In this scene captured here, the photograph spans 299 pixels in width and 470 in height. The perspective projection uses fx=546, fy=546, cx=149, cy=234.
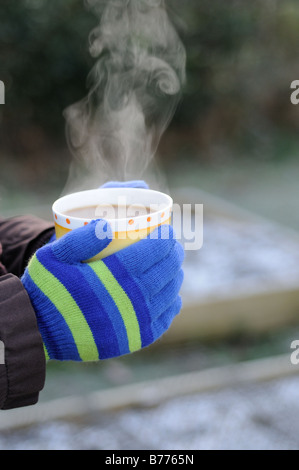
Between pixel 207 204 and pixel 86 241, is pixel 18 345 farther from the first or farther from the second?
pixel 207 204

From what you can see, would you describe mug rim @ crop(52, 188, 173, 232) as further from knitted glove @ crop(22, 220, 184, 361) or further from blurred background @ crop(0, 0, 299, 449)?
blurred background @ crop(0, 0, 299, 449)

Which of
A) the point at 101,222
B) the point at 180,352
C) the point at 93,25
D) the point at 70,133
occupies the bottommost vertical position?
the point at 180,352

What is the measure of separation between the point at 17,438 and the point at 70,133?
4.76m

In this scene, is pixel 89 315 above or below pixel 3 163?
above

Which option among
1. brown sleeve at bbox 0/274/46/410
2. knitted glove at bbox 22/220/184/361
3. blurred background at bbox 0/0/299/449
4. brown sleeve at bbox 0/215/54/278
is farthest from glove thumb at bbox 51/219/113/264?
blurred background at bbox 0/0/299/449

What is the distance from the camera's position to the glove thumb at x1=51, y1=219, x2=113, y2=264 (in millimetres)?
855

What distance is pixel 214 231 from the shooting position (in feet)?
13.0

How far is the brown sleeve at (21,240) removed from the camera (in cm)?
123

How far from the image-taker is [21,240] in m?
1.25

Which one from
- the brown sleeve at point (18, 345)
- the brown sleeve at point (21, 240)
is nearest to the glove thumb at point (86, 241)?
the brown sleeve at point (18, 345)

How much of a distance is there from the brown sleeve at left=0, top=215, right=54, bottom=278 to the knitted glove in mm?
283

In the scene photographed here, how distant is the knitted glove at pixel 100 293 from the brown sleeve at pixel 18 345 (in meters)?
0.03
